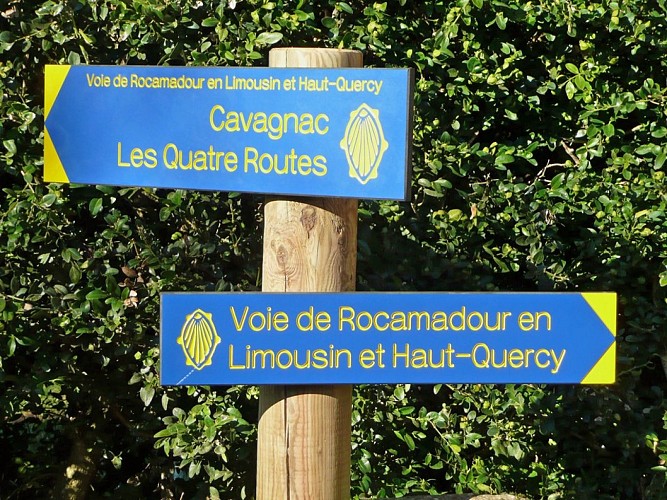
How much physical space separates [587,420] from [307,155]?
83.7 inches

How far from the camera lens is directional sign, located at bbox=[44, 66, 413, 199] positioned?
A: 222 centimetres

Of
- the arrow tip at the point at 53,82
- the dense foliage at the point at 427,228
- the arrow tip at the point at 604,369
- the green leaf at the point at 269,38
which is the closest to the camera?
the arrow tip at the point at 604,369

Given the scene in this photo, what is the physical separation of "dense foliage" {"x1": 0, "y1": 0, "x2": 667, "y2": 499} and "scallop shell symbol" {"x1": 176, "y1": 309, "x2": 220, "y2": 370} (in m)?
1.25

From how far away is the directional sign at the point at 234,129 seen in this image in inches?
87.4

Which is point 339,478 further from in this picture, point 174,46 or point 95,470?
point 95,470

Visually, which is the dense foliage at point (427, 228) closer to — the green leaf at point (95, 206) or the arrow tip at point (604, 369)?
the green leaf at point (95, 206)

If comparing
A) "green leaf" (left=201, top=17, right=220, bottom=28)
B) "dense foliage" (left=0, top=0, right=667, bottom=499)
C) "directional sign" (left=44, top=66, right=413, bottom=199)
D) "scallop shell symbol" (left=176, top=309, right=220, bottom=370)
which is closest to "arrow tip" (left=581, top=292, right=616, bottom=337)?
"directional sign" (left=44, top=66, right=413, bottom=199)

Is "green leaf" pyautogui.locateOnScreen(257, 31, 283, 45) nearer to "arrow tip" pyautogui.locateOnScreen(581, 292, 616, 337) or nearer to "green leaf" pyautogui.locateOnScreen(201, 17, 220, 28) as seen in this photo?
"green leaf" pyautogui.locateOnScreen(201, 17, 220, 28)

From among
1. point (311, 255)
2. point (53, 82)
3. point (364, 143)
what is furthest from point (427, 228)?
point (53, 82)

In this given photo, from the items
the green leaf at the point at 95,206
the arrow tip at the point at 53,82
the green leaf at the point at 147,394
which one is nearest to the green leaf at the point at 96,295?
the green leaf at the point at 95,206

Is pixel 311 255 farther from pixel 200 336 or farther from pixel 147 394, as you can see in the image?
pixel 147 394

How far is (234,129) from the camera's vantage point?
2316 mm

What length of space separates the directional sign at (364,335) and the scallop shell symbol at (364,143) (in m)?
0.30

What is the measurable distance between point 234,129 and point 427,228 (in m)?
1.65
